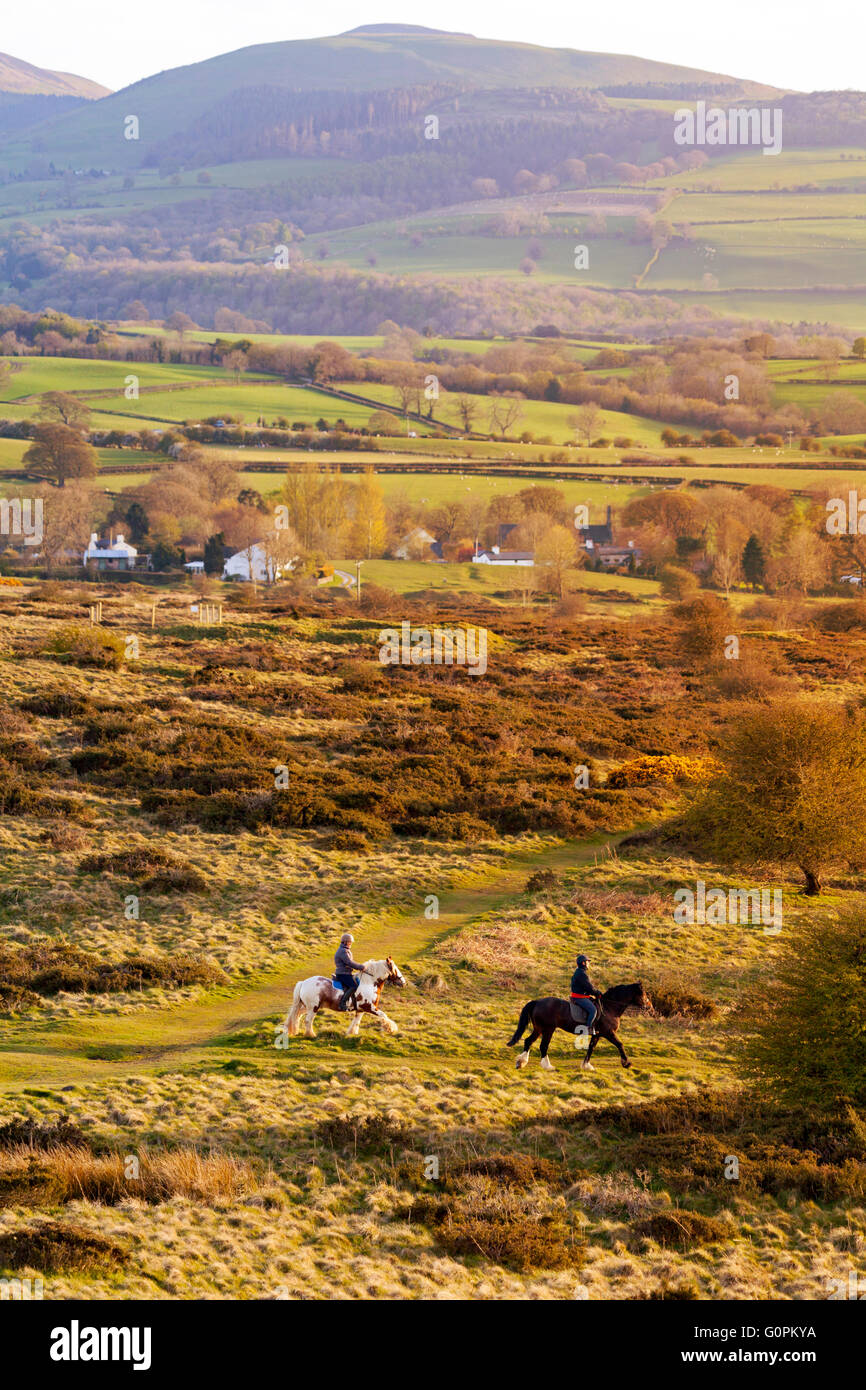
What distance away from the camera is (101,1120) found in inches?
601

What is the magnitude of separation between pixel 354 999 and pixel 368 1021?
0.94 metres

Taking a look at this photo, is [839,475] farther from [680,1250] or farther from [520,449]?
[680,1250]

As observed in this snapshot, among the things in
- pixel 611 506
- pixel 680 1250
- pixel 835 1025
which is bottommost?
pixel 680 1250

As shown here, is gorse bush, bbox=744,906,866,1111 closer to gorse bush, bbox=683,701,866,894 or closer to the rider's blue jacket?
the rider's blue jacket

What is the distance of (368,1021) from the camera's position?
19.8m

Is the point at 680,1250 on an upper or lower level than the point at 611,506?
lower

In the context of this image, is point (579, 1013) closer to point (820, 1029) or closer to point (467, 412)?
point (820, 1029)

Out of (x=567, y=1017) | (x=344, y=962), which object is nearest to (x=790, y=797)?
(x=567, y=1017)

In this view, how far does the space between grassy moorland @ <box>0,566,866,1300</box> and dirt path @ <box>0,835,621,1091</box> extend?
0.24 feet

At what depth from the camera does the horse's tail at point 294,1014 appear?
1856 centimetres

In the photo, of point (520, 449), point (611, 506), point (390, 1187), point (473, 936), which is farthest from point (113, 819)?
point (520, 449)

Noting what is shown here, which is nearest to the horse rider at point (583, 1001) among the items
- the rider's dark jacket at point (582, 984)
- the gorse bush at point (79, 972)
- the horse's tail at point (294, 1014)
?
the rider's dark jacket at point (582, 984)

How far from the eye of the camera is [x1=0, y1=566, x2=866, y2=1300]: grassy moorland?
42.4 ft
